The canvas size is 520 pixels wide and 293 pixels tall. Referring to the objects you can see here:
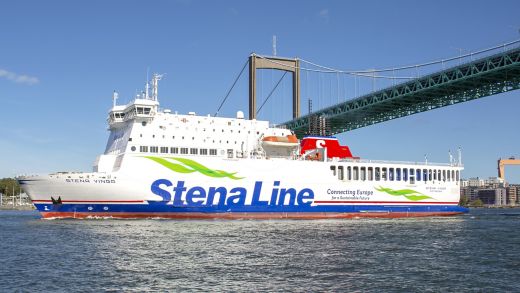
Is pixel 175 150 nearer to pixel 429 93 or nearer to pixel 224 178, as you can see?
pixel 224 178

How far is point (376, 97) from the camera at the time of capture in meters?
61.9

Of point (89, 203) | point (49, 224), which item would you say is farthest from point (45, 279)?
point (89, 203)

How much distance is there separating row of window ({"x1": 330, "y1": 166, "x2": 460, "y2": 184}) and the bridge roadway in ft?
24.5

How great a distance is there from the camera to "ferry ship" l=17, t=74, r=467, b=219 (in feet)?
105

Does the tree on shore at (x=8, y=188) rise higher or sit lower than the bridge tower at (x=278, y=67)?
lower

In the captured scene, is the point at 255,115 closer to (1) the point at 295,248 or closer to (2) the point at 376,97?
(2) the point at 376,97

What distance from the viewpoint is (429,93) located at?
56062mm

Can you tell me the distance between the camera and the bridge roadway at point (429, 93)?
4712 cm

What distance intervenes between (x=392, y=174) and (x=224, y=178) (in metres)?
15.4

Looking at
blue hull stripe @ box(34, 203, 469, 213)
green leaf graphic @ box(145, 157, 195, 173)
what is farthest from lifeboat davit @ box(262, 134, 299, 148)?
green leaf graphic @ box(145, 157, 195, 173)

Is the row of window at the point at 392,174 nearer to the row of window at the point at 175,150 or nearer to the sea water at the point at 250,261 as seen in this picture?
the row of window at the point at 175,150

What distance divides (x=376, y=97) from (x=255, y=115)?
631 inches

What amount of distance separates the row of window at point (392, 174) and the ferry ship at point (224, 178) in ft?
0.28

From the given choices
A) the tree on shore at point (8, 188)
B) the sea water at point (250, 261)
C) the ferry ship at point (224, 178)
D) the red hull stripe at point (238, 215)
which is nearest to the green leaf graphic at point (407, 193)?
the ferry ship at point (224, 178)
